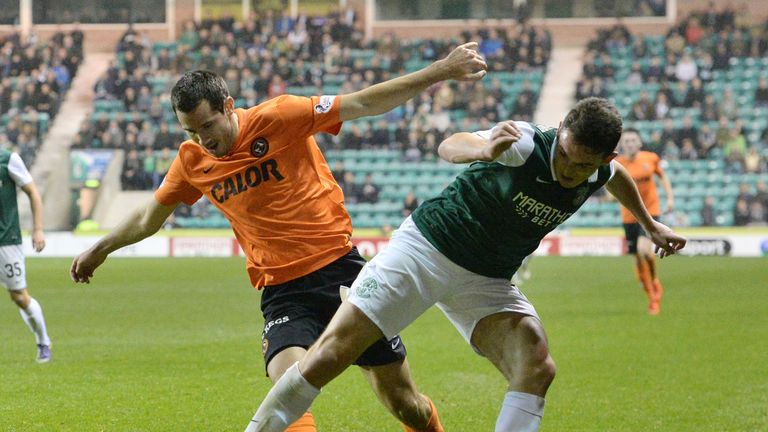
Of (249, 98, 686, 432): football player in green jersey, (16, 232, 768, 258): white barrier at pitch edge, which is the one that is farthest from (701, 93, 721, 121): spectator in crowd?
(249, 98, 686, 432): football player in green jersey

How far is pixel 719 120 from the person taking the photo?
104 feet

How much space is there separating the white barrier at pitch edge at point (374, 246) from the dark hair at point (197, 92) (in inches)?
842

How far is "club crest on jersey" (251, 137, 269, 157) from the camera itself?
5379 mm

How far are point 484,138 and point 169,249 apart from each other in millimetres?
24852

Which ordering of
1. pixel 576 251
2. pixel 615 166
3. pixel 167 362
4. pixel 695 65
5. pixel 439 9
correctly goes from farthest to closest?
pixel 439 9, pixel 695 65, pixel 576 251, pixel 167 362, pixel 615 166

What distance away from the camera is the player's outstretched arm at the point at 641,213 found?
561 centimetres

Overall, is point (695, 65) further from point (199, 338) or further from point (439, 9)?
point (199, 338)

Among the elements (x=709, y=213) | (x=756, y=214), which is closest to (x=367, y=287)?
(x=756, y=214)

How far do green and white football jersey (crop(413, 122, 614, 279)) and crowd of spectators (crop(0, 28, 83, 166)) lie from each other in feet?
98.1

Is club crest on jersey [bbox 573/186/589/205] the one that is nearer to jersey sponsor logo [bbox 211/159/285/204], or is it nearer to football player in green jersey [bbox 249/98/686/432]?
football player in green jersey [bbox 249/98/686/432]

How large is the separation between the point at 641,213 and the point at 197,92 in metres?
2.41

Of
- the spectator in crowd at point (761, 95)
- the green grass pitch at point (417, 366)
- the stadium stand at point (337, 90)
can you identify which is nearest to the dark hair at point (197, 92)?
the green grass pitch at point (417, 366)

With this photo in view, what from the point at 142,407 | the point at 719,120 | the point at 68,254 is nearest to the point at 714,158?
the point at 719,120

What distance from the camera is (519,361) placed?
508cm
